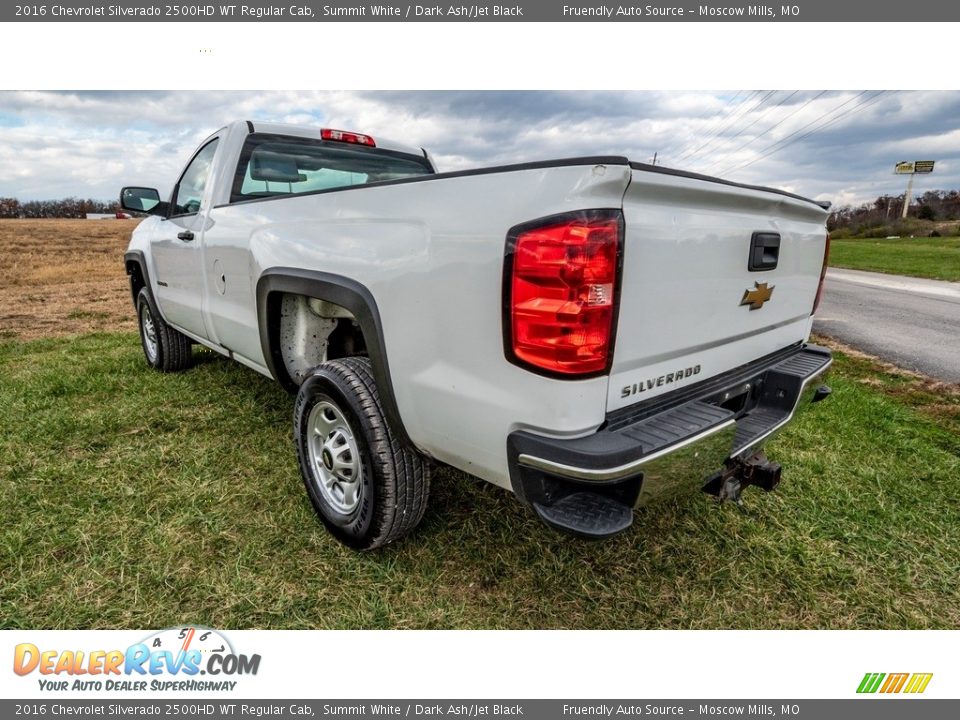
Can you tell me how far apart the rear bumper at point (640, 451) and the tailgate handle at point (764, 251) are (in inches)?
19.1

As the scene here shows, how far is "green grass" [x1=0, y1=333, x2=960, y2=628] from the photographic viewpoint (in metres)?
2.18

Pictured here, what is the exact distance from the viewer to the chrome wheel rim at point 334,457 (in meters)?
2.41

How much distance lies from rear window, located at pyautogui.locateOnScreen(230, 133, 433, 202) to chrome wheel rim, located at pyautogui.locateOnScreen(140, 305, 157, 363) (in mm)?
2336

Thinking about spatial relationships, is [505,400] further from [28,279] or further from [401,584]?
[28,279]

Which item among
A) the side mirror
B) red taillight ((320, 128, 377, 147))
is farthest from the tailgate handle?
the side mirror

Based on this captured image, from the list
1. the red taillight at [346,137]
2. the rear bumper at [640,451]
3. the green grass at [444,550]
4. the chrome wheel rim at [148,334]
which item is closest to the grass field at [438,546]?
the green grass at [444,550]

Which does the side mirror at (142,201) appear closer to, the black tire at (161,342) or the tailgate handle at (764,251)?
the black tire at (161,342)

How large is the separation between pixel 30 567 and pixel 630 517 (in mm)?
2530

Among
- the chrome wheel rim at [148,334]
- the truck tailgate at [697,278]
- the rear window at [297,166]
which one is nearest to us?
the truck tailgate at [697,278]

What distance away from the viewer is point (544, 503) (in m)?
Result: 1.69

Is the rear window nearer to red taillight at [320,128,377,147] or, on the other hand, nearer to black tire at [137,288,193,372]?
red taillight at [320,128,377,147]

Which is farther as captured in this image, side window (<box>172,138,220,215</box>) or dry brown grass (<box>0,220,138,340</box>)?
dry brown grass (<box>0,220,138,340</box>)

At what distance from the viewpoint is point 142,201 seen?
4.29 m

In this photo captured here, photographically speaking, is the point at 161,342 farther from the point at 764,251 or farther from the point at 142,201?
the point at 764,251
